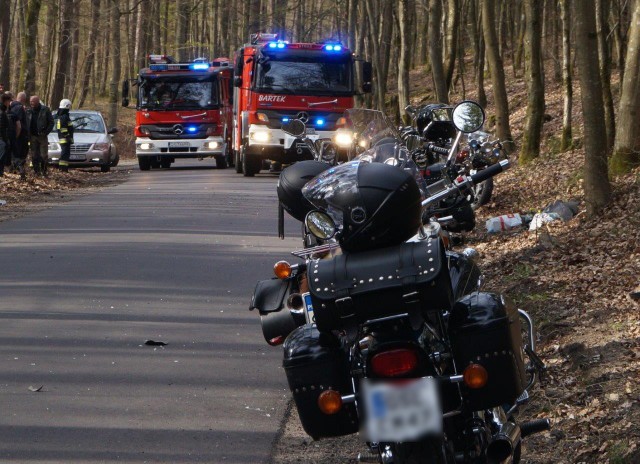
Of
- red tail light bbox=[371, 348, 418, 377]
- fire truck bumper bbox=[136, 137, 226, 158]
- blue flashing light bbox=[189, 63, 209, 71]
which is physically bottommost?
fire truck bumper bbox=[136, 137, 226, 158]

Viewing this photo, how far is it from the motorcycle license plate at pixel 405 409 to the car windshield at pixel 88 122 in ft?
93.8

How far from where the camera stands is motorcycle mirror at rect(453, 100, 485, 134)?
5.93 metres

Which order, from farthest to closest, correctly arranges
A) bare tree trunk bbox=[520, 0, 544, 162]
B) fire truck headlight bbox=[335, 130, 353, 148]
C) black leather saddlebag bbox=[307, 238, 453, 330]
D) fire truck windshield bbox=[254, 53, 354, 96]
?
fire truck windshield bbox=[254, 53, 354, 96]
bare tree trunk bbox=[520, 0, 544, 162]
fire truck headlight bbox=[335, 130, 353, 148]
black leather saddlebag bbox=[307, 238, 453, 330]

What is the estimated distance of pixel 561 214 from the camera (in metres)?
13.2

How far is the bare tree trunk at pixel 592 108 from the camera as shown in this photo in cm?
1192

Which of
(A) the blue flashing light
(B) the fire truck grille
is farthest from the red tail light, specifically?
(A) the blue flashing light

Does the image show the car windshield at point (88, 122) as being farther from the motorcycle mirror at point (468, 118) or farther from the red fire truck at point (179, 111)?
the motorcycle mirror at point (468, 118)

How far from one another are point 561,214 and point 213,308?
511cm

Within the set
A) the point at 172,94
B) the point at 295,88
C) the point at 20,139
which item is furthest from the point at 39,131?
the point at 172,94

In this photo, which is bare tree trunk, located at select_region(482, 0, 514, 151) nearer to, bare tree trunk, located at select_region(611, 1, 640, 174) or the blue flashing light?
bare tree trunk, located at select_region(611, 1, 640, 174)

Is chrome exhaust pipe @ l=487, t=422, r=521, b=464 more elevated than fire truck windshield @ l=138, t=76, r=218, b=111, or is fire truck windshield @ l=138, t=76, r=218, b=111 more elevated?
chrome exhaust pipe @ l=487, t=422, r=521, b=464

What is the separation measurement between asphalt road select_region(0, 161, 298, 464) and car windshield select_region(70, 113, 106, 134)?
633 inches

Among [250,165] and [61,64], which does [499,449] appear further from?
[61,64]

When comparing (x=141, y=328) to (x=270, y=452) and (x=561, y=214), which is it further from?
(x=561, y=214)
